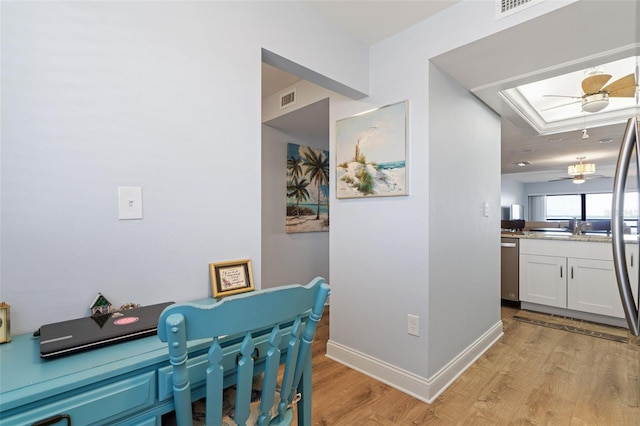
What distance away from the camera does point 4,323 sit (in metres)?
0.87

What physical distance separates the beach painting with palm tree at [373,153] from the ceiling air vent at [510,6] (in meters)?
0.65

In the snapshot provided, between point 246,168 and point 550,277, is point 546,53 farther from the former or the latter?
point 550,277

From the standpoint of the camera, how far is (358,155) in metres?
2.25

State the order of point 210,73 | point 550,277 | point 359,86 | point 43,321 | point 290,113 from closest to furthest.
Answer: point 43,321 < point 210,73 < point 359,86 < point 290,113 < point 550,277

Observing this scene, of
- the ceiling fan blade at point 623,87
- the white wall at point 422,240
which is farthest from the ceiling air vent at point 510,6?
the ceiling fan blade at point 623,87

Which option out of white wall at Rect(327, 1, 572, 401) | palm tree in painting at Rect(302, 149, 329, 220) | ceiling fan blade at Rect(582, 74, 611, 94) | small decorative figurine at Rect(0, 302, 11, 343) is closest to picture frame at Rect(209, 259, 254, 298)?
small decorative figurine at Rect(0, 302, 11, 343)

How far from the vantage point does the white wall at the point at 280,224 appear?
11.2ft

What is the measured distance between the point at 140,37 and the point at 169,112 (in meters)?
0.28

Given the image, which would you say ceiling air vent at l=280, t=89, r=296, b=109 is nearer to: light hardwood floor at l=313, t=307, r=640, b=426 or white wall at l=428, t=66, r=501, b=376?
white wall at l=428, t=66, r=501, b=376

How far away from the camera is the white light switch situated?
112 centimetres

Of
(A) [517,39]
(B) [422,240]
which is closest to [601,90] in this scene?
(A) [517,39]

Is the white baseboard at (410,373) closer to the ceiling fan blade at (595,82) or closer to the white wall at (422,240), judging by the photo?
the white wall at (422,240)

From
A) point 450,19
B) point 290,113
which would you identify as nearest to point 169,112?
point 450,19

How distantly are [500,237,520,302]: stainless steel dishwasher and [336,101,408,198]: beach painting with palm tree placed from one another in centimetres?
254
